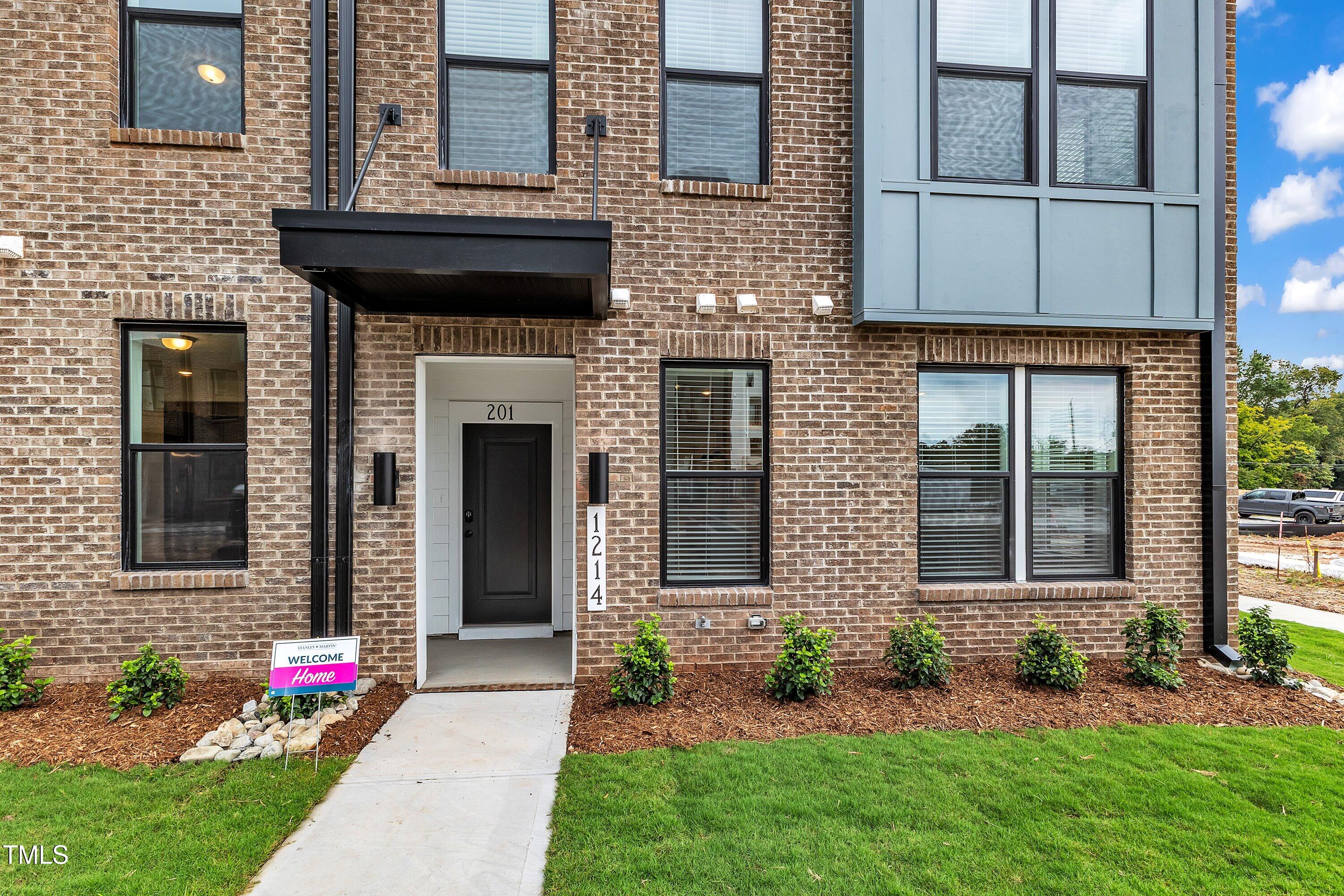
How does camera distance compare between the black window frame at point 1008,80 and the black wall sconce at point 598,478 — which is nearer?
the black wall sconce at point 598,478

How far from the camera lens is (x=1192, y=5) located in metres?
5.44

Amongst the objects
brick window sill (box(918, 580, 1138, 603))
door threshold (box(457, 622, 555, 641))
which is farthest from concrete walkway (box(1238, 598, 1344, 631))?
door threshold (box(457, 622, 555, 641))

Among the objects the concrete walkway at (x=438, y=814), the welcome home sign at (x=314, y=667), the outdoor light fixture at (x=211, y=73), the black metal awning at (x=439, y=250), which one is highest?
the outdoor light fixture at (x=211, y=73)

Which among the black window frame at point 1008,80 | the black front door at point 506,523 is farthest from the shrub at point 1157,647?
the black front door at point 506,523

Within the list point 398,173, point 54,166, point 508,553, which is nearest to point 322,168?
point 398,173

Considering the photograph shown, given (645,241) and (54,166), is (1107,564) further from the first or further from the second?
(54,166)

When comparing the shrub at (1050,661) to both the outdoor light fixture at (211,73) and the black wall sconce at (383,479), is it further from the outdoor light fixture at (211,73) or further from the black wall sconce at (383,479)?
the outdoor light fixture at (211,73)

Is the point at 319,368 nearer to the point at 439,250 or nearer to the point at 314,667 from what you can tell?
the point at 439,250

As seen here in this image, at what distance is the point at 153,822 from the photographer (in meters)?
3.23

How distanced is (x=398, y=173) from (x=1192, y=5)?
6980 millimetres

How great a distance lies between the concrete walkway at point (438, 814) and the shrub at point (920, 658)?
104 inches

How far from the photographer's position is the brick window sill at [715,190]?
5203mm

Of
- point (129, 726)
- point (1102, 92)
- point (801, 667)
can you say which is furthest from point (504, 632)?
point (1102, 92)

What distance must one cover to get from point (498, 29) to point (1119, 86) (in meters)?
A: 5.45
